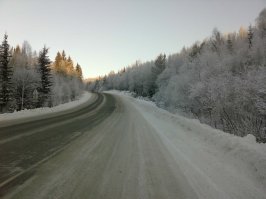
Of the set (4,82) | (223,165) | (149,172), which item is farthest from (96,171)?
(4,82)

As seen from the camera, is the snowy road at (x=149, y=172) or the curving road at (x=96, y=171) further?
the snowy road at (x=149, y=172)

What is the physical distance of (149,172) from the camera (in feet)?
21.9

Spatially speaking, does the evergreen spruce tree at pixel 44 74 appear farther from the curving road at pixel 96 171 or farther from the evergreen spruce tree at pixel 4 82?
the curving road at pixel 96 171

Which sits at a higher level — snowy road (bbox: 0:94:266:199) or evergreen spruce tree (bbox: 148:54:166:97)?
evergreen spruce tree (bbox: 148:54:166:97)

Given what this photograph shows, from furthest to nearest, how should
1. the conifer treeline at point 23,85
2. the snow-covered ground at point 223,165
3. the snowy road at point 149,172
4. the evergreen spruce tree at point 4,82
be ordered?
1. the conifer treeline at point 23,85
2. the evergreen spruce tree at point 4,82
3. the snow-covered ground at point 223,165
4. the snowy road at point 149,172

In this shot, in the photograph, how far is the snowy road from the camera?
5195mm

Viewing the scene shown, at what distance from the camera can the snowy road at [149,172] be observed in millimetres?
5195

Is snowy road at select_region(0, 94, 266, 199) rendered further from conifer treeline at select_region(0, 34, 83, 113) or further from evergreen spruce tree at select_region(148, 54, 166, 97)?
evergreen spruce tree at select_region(148, 54, 166, 97)

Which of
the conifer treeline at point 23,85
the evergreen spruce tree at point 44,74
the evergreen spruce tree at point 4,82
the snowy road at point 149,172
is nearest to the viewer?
the snowy road at point 149,172

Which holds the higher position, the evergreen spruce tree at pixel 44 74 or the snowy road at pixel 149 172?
the evergreen spruce tree at pixel 44 74

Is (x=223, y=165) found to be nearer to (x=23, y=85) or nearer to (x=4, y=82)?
(x=4, y=82)

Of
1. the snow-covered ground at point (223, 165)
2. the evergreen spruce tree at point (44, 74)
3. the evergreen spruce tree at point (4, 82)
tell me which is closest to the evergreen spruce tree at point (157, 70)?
the evergreen spruce tree at point (44, 74)

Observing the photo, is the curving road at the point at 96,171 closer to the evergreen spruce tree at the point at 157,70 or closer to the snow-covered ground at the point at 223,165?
the snow-covered ground at the point at 223,165

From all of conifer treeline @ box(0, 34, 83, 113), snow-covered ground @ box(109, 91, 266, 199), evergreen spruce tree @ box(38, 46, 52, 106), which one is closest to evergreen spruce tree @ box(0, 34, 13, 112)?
conifer treeline @ box(0, 34, 83, 113)
